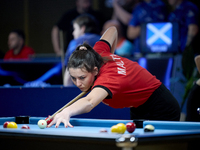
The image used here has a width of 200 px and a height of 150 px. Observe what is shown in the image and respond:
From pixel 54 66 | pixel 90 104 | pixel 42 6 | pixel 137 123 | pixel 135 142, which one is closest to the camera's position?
pixel 135 142

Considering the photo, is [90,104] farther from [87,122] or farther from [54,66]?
[54,66]

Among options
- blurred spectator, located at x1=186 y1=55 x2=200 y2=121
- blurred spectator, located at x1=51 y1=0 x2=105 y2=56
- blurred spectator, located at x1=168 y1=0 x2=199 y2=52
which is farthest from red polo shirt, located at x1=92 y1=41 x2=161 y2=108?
blurred spectator, located at x1=51 y1=0 x2=105 y2=56

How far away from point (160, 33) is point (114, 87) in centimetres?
314

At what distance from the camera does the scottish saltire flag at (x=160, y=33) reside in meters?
4.78

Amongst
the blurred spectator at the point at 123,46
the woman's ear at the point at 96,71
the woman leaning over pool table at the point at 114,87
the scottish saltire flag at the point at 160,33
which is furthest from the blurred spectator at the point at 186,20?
the woman's ear at the point at 96,71

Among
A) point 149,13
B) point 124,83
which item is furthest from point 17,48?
point 124,83

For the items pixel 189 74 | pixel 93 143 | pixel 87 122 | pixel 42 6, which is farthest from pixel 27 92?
pixel 42 6

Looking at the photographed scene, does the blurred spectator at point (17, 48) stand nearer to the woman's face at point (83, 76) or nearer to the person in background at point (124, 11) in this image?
the person in background at point (124, 11)

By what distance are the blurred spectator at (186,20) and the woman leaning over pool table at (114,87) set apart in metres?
3.40

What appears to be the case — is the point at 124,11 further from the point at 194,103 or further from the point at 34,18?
the point at 194,103

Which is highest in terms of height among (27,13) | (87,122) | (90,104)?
(27,13)

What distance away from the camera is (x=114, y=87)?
6.04 ft

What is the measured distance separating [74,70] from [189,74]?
2927 mm

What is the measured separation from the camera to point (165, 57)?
14.8 ft
